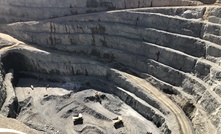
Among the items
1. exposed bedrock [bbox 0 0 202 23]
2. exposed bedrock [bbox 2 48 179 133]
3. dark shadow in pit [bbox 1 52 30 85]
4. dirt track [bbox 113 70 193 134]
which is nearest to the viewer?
dirt track [bbox 113 70 193 134]

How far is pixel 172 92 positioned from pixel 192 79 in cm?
225

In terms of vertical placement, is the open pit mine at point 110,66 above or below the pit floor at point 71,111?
above

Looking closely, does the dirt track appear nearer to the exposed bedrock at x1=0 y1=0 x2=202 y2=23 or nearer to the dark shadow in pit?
the exposed bedrock at x1=0 y1=0 x2=202 y2=23

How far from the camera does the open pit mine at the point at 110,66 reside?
73.1 feet

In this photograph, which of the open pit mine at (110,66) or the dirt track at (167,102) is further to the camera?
the open pit mine at (110,66)

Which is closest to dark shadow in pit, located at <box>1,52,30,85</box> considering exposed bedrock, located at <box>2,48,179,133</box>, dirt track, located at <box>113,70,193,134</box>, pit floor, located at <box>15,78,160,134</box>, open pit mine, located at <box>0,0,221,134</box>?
exposed bedrock, located at <box>2,48,179,133</box>

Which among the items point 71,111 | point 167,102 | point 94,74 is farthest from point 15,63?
point 167,102

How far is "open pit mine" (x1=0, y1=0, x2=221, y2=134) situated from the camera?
2228cm

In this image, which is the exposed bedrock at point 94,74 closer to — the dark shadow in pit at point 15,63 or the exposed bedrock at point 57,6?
the dark shadow in pit at point 15,63

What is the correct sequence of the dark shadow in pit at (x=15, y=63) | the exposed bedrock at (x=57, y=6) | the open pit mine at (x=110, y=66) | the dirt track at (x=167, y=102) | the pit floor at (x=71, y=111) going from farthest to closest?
the dark shadow in pit at (x=15, y=63) → the exposed bedrock at (x=57, y=6) → the pit floor at (x=71, y=111) → the open pit mine at (x=110, y=66) → the dirt track at (x=167, y=102)

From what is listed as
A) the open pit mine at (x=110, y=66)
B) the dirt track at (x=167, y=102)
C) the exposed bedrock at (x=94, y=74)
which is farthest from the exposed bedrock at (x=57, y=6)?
the dirt track at (x=167, y=102)

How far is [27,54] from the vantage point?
103ft

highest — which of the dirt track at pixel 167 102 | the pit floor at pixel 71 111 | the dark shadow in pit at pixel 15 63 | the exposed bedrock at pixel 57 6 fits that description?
the exposed bedrock at pixel 57 6

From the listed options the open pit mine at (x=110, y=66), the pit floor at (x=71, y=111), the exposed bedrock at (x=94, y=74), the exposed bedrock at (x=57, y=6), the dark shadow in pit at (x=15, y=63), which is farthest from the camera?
the dark shadow in pit at (x=15, y=63)
